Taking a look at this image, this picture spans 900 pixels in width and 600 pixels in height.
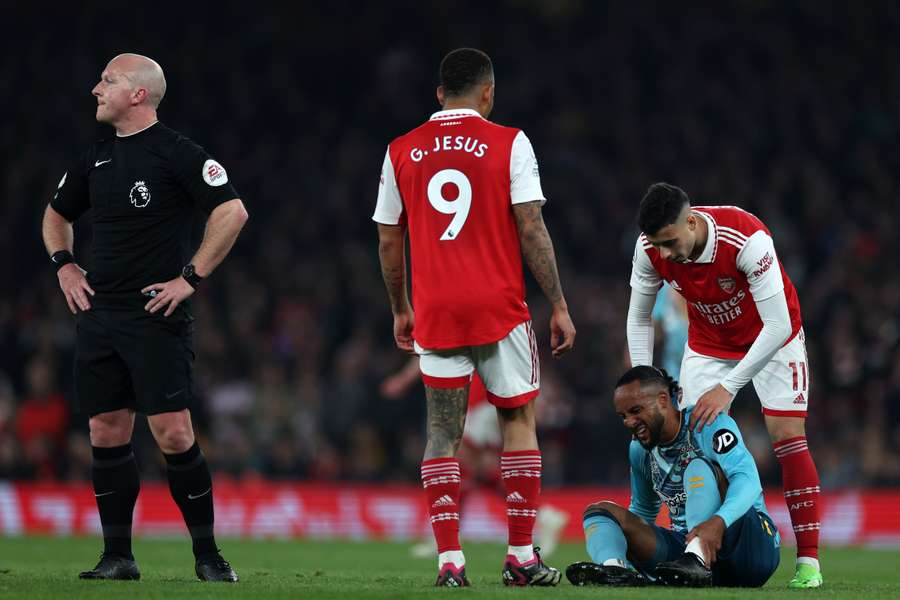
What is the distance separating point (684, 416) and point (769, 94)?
14197 mm

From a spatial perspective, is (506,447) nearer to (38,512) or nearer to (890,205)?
(38,512)

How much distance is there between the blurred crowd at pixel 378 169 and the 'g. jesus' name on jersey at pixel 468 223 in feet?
30.1

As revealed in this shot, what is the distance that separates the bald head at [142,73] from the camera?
6.76m

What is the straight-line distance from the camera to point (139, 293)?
6605mm

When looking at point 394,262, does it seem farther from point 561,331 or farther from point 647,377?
point 647,377

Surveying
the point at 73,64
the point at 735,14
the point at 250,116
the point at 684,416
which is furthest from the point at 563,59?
the point at 684,416

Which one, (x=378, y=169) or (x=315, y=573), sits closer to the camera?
(x=315, y=573)

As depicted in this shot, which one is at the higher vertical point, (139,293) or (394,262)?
(394,262)

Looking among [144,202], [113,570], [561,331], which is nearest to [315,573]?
[113,570]

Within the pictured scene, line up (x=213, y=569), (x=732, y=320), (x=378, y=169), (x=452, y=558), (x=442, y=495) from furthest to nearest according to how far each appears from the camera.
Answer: (x=378, y=169) < (x=732, y=320) < (x=213, y=569) < (x=442, y=495) < (x=452, y=558)

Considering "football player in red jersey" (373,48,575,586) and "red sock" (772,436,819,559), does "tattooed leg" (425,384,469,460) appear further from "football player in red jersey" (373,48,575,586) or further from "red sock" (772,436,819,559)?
"red sock" (772,436,819,559)

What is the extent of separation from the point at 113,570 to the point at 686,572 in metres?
2.73

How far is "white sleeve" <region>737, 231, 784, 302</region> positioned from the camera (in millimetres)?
6801

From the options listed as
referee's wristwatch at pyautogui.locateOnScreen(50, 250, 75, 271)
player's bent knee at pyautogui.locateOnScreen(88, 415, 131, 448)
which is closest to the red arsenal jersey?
player's bent knee at pyautogui.locateOnScreen(88, 415, 131, 448)
